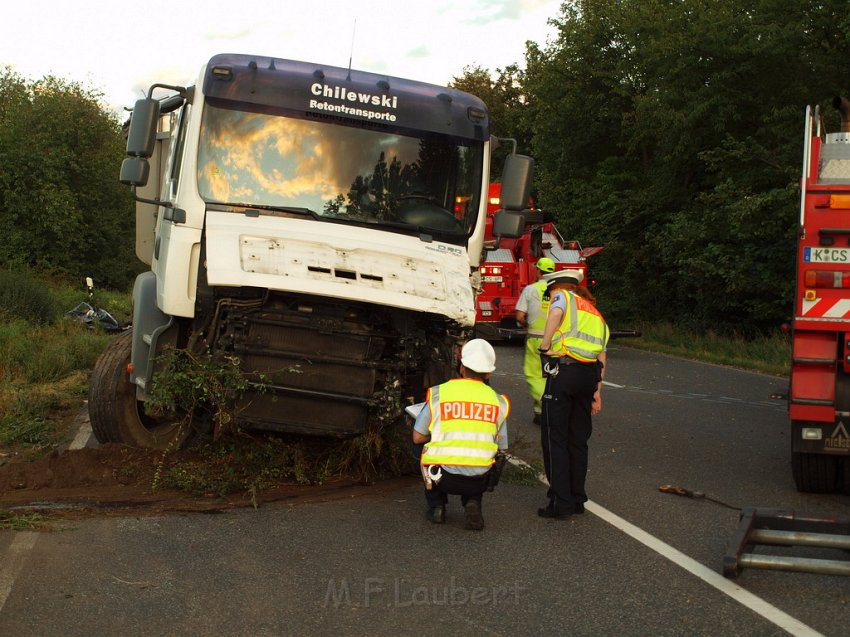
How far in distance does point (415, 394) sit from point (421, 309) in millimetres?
780

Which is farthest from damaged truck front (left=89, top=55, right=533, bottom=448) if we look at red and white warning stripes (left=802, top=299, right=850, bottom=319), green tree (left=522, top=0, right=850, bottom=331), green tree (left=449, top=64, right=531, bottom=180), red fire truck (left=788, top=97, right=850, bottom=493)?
green tree (left=449, top=64, right=531, bottom=180)

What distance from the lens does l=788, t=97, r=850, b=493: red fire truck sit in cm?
742

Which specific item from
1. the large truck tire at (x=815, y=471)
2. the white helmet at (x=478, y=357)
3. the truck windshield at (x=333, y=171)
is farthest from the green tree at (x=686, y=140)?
the white helmet at (x=478, y=357)

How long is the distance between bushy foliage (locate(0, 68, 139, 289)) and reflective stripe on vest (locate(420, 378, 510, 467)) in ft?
103

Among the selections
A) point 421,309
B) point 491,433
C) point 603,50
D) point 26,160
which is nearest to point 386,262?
point 421,309

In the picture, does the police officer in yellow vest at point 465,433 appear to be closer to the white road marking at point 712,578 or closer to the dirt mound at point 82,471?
the white road marking at point 712,578

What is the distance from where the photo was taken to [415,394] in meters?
7.51

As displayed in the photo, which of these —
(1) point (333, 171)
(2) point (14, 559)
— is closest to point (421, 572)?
(2) point (14, 559)

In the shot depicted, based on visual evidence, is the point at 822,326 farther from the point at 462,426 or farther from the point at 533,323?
the point at 533,323

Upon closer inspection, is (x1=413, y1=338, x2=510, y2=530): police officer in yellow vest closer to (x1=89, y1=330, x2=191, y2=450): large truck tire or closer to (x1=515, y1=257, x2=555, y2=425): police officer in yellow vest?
(x1=89, y1=330, x2=191, y2=450): large truck tire

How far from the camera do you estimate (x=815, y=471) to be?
7828mm

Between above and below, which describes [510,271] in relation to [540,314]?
above

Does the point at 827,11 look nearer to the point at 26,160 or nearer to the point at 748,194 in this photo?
the point at 748,194

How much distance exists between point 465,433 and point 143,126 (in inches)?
131
